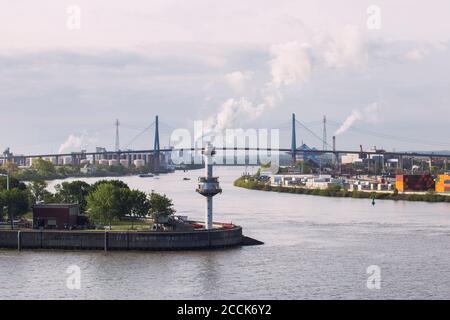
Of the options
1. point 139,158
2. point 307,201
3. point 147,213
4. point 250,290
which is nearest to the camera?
point 250,290

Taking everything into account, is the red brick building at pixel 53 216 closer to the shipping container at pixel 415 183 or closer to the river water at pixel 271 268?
the river water at pixel 271 268

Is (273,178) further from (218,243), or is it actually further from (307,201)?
(218,243)

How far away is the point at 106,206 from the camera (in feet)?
85.8

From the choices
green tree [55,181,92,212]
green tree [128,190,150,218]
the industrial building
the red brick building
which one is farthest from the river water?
the industrial building

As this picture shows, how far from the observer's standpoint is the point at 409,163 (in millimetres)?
105688

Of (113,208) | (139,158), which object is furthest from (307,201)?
(139,158)

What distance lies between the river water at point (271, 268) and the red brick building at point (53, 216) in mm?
1984

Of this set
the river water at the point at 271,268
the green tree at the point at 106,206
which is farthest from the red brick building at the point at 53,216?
the river water at the point at 271,268

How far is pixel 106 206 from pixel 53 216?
1536mm

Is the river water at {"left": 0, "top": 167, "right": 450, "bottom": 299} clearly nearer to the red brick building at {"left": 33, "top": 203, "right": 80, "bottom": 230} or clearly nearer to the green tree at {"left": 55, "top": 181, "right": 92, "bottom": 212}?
the red brick building at {"left": 33, "top": 203, "right": 80, "bottom": 230}

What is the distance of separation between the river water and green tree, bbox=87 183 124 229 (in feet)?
8.76

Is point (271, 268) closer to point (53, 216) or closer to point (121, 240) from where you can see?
point (121, 240)
